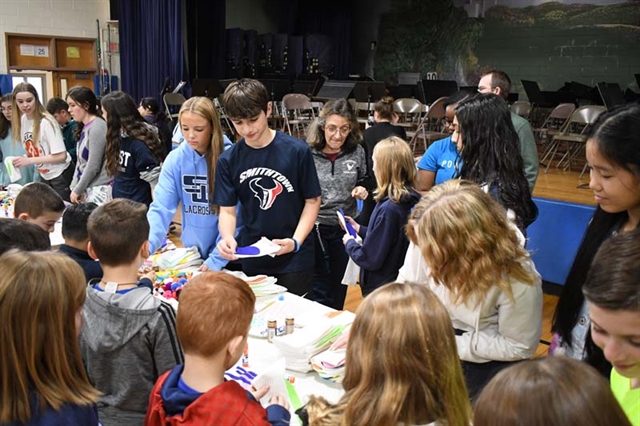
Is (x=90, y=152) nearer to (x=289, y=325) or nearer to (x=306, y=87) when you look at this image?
(x=289, y=325)

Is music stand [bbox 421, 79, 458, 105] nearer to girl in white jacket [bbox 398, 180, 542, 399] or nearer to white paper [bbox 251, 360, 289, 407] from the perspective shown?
girl in white jacket [bbox 398, 180, 542, 399]

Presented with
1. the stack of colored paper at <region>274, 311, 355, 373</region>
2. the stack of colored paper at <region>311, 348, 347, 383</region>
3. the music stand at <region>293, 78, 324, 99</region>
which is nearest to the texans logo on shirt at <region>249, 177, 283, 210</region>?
the stack of colored paper at <region>274, 311, 355, 373</region>

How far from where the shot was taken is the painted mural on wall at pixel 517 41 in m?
11.5

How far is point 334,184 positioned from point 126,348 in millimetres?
2010

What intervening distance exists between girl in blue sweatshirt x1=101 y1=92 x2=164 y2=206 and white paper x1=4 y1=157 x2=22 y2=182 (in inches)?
42.4

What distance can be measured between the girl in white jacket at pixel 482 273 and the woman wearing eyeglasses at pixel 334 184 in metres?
1.61

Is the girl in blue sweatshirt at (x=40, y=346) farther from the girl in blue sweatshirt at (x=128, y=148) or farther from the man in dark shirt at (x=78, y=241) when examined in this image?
the girl in blue sweatshirt at (x=128, y=148)

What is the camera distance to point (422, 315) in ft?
3.89

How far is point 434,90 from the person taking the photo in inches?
409

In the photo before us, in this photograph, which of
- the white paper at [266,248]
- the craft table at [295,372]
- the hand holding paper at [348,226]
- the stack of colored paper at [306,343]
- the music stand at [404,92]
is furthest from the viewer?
the music stand at [404,92]

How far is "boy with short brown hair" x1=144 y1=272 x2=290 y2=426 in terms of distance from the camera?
1.22 meters

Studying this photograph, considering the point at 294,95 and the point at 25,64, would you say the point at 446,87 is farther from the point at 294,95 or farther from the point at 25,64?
the point at 25,64

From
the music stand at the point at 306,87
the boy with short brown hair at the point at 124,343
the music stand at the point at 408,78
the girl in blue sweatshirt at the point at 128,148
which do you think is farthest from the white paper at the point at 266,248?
the music stand at the point at 408,78

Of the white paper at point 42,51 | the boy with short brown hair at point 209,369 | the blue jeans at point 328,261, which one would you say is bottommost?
the blue jeans at point 328,261
